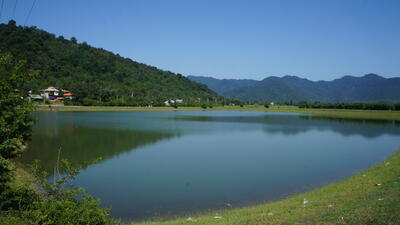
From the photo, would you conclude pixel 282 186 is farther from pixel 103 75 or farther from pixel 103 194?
pixel 103 75

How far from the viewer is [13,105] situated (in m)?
6.83

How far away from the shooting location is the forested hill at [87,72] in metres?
99.5

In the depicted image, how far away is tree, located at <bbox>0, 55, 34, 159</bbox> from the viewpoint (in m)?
6.47

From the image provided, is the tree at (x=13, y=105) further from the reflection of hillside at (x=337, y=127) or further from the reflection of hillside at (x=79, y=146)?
the reflection of hillside at (x=337, y=127)

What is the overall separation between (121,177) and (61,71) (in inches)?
4707

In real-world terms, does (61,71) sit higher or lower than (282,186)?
higher

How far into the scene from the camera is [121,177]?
592 inches

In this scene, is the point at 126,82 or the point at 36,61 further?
the point at 126,82

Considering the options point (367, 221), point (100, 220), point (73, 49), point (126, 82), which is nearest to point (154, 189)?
point (100, 220)

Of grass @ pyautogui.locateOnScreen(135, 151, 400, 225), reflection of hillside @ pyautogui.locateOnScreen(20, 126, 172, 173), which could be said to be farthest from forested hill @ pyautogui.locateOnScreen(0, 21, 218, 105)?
grass @ pyautogui.locateOnScreen(135, 151, 400, 225)

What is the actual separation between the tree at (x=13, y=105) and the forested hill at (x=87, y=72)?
83.9 m

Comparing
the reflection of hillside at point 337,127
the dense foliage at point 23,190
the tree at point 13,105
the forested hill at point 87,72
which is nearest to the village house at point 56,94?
the forested hill at point 87,72

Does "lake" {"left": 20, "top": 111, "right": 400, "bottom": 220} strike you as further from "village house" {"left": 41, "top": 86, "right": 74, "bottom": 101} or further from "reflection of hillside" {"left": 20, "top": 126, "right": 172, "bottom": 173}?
"village house" {"left": 41, "top": 86, "right": 74, "bottom": 101}

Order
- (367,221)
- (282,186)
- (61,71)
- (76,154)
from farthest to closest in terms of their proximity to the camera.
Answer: (61,71)
(76,154)
(282,186)
(367,221)
